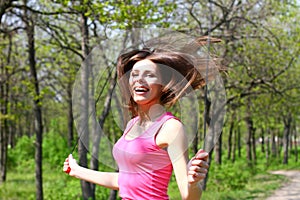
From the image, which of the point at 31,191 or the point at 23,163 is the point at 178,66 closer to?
the point at 31,191

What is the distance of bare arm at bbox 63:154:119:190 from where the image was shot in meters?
2.80

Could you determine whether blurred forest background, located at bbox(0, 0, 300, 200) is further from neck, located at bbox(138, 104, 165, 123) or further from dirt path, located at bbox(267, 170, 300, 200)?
neck, located at bbox(138, 104, 165, 123)

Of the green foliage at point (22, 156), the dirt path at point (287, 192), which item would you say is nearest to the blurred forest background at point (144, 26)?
the dirt path at point (287, 192)

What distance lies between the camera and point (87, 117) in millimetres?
2812

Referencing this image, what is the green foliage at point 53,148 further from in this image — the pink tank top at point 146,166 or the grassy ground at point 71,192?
the pink tank top at point 146,166

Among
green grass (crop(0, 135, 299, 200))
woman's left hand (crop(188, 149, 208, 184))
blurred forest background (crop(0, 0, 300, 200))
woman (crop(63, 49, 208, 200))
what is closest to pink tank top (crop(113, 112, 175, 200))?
woman (crop(63, 49, 208, 200))

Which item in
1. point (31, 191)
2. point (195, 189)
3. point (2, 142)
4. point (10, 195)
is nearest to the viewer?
point (195, 189)

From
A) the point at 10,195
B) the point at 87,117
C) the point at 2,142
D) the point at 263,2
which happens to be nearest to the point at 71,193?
the point at 10,195

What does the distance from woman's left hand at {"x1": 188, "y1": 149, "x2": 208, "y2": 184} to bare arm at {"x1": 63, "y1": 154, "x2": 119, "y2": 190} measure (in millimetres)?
691

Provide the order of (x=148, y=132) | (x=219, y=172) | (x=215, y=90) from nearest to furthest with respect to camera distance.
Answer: (x=148, y=132)
(x=215, y=90)
(x=219, y=172)

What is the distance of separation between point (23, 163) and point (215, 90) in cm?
2402

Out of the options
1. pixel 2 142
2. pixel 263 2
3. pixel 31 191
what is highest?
pixel 263 2

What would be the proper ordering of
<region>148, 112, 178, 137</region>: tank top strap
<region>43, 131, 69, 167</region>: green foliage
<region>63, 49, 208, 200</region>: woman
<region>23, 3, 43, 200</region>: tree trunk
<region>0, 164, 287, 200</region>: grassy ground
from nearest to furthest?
<region>63, 49, 208, 200</region>: woman, <region>148, 112, 178, 137</region>: tank top strap, <region>23, 3, 43, 200</region>: tree trunk, <region>0, 164, 287, 200</region>: grassy ground, <region>43, 131, 69, 167</region>: green foliage

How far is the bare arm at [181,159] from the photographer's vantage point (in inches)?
87.4
